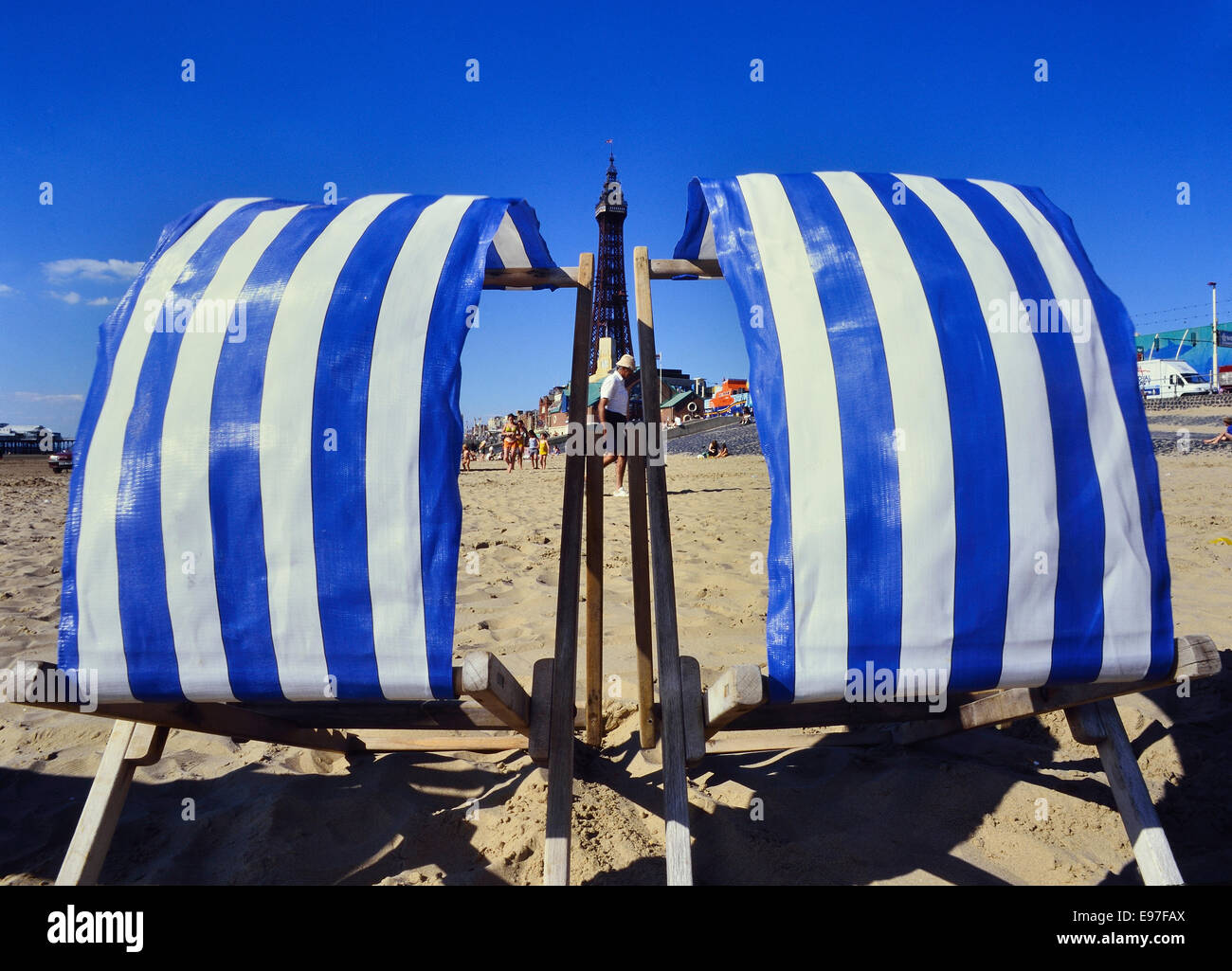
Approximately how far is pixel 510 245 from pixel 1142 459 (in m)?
1.72

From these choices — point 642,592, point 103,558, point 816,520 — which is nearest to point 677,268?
point 816,520

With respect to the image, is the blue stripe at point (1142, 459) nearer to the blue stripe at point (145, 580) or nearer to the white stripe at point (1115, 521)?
the white stripe at point (1115, 521)

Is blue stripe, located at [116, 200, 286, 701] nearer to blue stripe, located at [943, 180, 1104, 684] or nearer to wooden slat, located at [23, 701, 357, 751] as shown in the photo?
wooden slat, located at [23, 701, 357, 751]

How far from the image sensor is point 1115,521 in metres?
1.50

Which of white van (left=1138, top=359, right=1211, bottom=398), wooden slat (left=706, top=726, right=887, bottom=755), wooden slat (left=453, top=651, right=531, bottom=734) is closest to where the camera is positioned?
wooden slat (left=453, top=651, right=531, bottom=734)

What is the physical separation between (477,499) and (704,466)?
7.15 metres

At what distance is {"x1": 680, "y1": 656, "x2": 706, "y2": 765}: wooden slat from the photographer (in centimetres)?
157

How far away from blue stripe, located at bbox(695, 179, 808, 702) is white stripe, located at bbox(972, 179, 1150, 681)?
64 centimetres

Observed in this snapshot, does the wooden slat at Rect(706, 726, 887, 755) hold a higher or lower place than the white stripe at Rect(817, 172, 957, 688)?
lower

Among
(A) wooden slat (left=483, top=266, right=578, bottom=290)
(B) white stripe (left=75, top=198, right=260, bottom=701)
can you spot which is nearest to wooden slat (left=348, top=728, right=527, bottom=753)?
(B) white stripe (left=75, top=198, right=260, bottom=701)

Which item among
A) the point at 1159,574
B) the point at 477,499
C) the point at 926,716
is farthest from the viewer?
the point at 477,499

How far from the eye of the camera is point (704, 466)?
15.4 metres
